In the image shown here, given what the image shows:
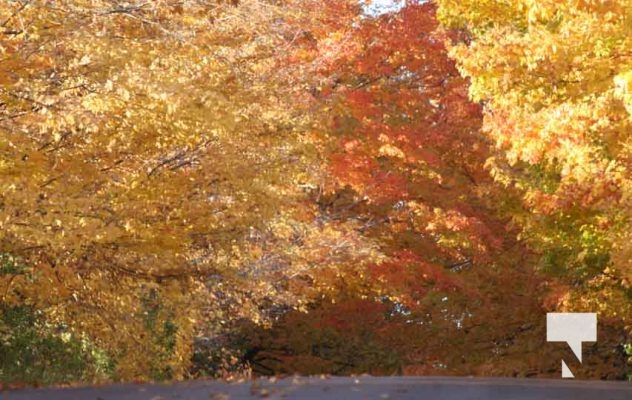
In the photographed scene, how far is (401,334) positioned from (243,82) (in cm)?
752

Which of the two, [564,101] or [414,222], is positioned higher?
[564,101]

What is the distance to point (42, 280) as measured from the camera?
59.4ft

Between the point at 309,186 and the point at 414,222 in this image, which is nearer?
the point at 309,186

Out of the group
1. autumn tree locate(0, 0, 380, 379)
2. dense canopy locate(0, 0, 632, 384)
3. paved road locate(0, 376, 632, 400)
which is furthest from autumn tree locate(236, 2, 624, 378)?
paved road locate(0, 376, 632, 400)

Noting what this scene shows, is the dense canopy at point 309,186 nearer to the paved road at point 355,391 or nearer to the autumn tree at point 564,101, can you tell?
the autumn tree at point 564,101

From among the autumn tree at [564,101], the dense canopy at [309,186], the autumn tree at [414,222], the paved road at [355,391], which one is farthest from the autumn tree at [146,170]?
the autumn tree at [564,101]

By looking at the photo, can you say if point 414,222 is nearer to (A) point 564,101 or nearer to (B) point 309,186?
(B) point 309,186

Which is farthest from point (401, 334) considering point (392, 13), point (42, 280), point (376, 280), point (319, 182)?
point (42, 280)

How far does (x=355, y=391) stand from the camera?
508 inches

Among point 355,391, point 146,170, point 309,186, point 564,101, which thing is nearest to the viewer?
point 355,391

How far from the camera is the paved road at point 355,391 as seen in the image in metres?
12.5

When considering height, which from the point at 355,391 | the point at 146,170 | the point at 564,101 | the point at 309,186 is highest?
the point at 564,101

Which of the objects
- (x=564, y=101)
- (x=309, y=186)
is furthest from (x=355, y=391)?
(x=309, y=186)

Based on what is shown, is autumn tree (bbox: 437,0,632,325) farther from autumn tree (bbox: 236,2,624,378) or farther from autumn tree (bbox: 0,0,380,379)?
autumn tree (bbox: 0,0,380,379)
